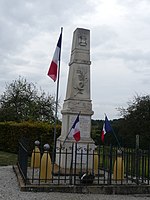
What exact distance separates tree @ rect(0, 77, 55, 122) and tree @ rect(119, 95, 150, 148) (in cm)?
772

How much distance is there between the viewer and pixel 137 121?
30.0 meters

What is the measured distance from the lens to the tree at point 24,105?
87.8 ft

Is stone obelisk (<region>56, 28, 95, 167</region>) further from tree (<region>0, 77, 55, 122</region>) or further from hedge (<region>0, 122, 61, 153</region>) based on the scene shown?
tree (<region>0, 77, 55, 122</region>)

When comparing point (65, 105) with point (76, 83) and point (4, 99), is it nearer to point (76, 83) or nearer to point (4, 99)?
point (76, 83)

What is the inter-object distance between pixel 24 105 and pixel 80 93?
59.9ft

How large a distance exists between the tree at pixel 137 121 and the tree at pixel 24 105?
772 centimetres

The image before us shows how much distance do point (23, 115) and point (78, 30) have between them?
17.6m

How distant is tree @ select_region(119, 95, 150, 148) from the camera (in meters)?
29.0

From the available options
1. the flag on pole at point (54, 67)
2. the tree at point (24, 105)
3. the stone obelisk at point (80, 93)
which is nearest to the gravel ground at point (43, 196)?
the stone obelisk at point (80, 93)

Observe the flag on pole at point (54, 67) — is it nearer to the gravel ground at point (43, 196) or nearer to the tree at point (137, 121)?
the gravel ground at point (43, 196)

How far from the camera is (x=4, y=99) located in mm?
28797

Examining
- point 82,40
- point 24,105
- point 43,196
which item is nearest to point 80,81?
point 82,40

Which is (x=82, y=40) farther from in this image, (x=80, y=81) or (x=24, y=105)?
(x=24, y=105)

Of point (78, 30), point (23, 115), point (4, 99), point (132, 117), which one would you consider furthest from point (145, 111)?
point (78, 30)
